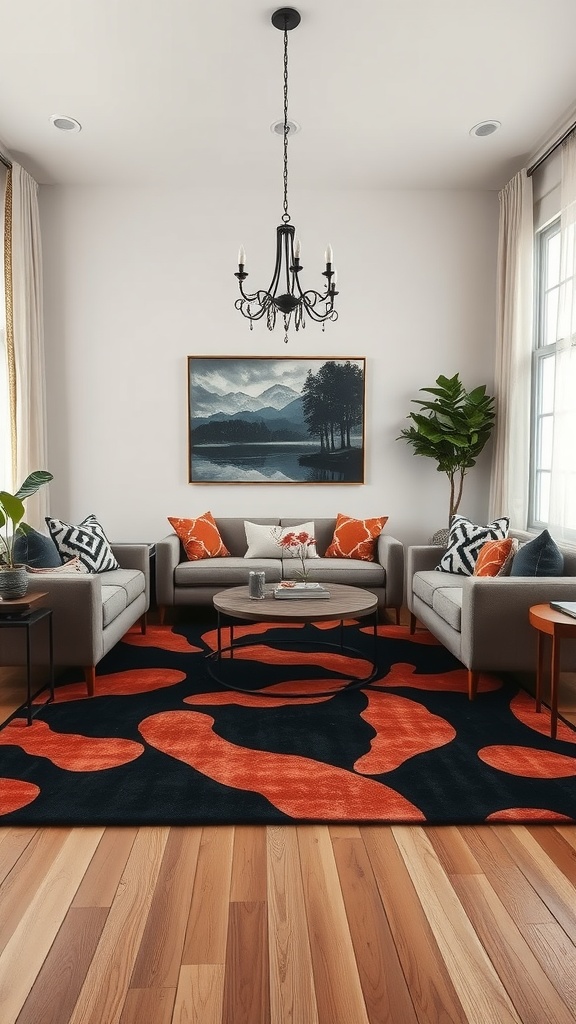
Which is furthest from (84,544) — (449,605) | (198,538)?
(449,605)

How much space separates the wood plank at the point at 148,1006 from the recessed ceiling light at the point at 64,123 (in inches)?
183

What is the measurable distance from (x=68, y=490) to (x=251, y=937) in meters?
4.50

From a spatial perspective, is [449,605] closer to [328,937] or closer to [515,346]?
[328,937]

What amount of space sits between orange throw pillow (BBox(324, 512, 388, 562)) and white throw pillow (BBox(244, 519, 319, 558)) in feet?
0.58

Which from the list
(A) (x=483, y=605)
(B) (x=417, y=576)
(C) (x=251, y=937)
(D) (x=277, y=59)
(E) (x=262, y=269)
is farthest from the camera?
(E) (x=262, y=269)

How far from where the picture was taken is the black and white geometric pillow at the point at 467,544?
14.3 feet

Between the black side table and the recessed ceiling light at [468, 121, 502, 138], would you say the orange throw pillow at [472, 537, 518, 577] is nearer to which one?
the black side table

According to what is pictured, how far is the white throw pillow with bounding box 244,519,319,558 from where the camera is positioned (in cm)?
520

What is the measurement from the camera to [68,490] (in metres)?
5.65

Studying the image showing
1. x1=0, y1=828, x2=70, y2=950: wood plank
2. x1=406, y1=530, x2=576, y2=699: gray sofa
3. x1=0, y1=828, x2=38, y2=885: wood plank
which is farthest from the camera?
x1=406, y1=530, x2=576, y2=699: gray sofa

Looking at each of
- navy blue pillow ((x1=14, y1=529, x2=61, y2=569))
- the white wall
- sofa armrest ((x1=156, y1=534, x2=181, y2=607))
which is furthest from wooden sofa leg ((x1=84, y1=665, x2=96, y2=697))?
the white wall

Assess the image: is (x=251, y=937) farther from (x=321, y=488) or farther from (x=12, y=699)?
(x=321, y=488)

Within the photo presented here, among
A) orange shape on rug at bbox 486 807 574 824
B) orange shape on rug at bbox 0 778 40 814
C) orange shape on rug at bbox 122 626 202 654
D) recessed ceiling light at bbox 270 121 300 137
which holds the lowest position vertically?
→ orange shape on rug at bbox 122 626 202 654

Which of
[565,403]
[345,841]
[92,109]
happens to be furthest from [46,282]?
[345,841]
